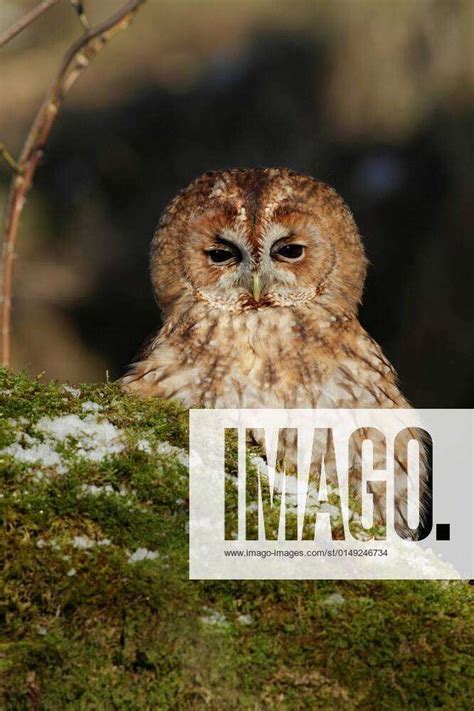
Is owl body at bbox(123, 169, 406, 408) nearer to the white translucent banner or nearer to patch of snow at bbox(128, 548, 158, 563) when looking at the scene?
the white translucent banner

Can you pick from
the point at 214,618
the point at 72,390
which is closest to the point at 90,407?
the point at 72,390

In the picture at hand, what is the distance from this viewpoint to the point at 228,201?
2.62m

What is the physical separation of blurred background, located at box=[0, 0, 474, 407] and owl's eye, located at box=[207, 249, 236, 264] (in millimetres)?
2063

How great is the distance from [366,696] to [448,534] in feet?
7.94

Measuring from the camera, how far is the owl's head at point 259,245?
2607mm

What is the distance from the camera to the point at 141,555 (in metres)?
1.35

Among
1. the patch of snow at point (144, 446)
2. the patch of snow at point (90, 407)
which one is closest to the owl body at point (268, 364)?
A: the patch of snow at point (90, 407)

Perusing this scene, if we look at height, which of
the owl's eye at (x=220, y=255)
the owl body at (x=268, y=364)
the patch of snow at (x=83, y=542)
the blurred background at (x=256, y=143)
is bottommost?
Answer: the patch of snow at (x=83, y=542)

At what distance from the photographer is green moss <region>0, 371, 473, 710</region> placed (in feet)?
3.94

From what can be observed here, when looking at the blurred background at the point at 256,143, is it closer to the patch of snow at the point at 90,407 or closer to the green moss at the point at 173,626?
the patch of snow at the point at 90,407

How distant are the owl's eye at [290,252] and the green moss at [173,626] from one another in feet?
4.35

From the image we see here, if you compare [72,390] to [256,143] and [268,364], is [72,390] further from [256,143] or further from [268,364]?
[256,143]

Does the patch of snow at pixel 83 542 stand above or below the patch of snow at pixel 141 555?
above

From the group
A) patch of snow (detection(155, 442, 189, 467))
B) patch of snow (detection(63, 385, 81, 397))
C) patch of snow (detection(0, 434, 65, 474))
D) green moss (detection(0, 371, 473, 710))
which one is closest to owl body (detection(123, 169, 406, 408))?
patch of snow (detection(63, 385, 81, 397))
